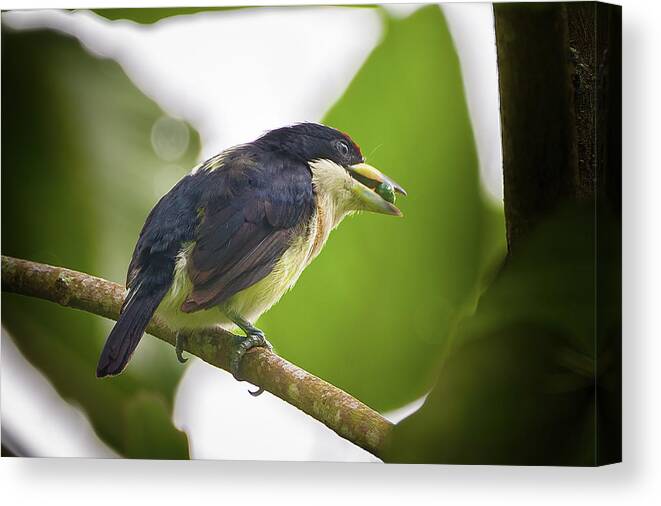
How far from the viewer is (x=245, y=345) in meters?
2.95

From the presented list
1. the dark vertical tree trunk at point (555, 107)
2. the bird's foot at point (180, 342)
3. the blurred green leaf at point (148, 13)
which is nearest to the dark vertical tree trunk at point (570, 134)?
the dark vertical tree trunk at point (555, 107)

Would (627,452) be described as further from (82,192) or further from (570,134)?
(82,192)

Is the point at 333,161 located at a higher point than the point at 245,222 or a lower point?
higher

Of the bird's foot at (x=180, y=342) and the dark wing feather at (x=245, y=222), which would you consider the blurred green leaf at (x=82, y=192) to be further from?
the dark wing feather at (x=245, y=222)

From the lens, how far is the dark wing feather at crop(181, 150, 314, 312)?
2.87m

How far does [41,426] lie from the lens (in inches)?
121

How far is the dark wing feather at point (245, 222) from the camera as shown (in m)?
2.87

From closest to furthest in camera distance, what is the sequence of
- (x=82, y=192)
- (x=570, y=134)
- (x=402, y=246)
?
(x=570, y=134) < (x=402, y=246) < (x=82, y=192)

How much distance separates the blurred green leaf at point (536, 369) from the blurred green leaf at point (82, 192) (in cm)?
75

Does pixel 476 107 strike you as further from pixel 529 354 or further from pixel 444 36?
pixel 529 354

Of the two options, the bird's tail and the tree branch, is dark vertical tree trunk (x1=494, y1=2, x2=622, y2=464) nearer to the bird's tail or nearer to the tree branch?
the tree branch

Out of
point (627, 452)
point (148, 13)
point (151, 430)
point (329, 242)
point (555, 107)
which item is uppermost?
point (148, 13)

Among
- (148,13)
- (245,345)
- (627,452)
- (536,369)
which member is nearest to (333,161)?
(245,345)

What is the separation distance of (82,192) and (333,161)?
2.35ft
